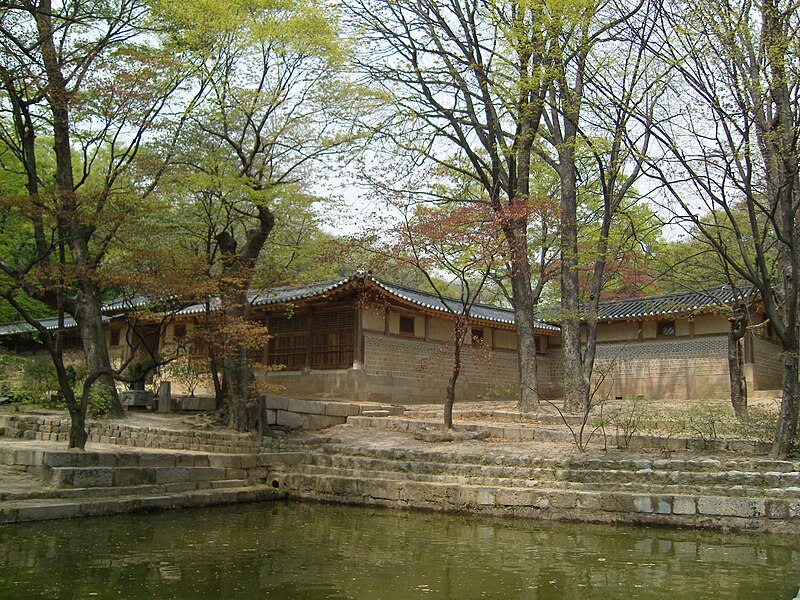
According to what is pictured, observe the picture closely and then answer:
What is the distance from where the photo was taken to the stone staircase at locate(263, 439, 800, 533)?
A: 1098 centimetres

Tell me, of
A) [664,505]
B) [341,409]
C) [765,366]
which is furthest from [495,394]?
[664,505]

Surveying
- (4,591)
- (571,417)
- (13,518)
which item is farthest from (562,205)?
(4,591)

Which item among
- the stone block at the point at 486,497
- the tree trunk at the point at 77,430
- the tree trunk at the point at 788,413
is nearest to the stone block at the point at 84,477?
the tree trunk at the point at 77,430

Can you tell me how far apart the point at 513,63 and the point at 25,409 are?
597 inches

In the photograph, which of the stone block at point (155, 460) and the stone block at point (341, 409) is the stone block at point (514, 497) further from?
the stone block at point (341, 409)

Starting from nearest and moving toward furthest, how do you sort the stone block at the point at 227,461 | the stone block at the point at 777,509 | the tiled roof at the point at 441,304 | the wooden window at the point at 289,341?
the stone block at the point at 777,509, the stone block at the point at 227,461, the tiled roof at the point at 441,304, the wooden window at the point at 289,341

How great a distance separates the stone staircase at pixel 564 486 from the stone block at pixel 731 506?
0.01 m

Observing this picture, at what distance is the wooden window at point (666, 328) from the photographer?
84.4 ft

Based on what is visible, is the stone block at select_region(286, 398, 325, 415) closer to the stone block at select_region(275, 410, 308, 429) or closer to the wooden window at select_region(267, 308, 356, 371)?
the stone block at select_region(275, 410, 308, 429)

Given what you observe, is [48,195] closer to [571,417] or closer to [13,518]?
[13,518]

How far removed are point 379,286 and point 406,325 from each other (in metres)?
3.43

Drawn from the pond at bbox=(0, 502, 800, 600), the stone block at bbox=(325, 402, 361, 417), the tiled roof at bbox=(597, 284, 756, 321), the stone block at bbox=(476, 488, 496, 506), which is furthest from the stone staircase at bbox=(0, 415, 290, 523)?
the tiled roof at bbox=(597, 284, 756, 321)

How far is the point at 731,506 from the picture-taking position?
10.9 m

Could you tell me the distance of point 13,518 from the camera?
9.74 m
